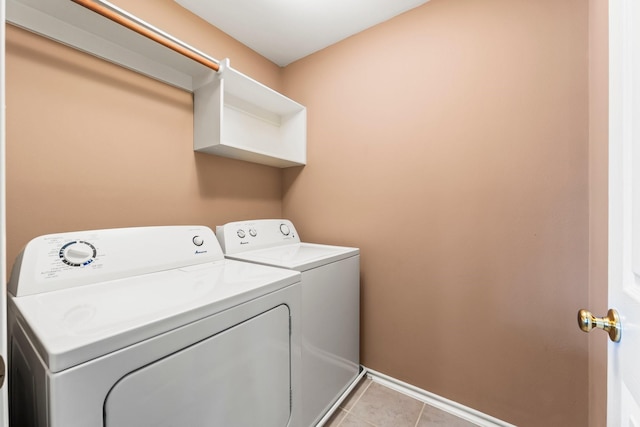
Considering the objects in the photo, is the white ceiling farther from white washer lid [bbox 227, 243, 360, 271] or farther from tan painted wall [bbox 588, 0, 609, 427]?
white washer lid [bbox 227, 243, 360, 271]

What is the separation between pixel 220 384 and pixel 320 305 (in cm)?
59

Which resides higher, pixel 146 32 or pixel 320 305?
pixel 146 32

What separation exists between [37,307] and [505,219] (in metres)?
1.85

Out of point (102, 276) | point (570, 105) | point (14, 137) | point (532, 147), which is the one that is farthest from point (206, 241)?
point (570, 105)

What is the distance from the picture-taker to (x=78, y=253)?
93 centimetres

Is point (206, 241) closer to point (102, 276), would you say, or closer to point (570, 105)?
point (102, 276)

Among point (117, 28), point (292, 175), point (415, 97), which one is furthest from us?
point (292, 175)

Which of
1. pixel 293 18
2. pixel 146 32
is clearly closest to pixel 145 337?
pixel 146 32

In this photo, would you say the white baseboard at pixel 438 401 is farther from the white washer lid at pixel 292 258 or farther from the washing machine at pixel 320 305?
the white washer lid at pixel 292 258

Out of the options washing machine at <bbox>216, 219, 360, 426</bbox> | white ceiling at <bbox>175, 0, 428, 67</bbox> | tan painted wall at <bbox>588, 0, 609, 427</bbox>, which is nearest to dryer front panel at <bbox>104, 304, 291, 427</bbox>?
washing machine at <bbox>216, 219, 360, 426</bbox>

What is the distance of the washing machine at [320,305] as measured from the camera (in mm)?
1194

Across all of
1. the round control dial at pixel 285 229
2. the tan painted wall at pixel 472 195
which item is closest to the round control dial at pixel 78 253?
the round control dial at pixel 285 229

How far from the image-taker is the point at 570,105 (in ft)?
3.65
